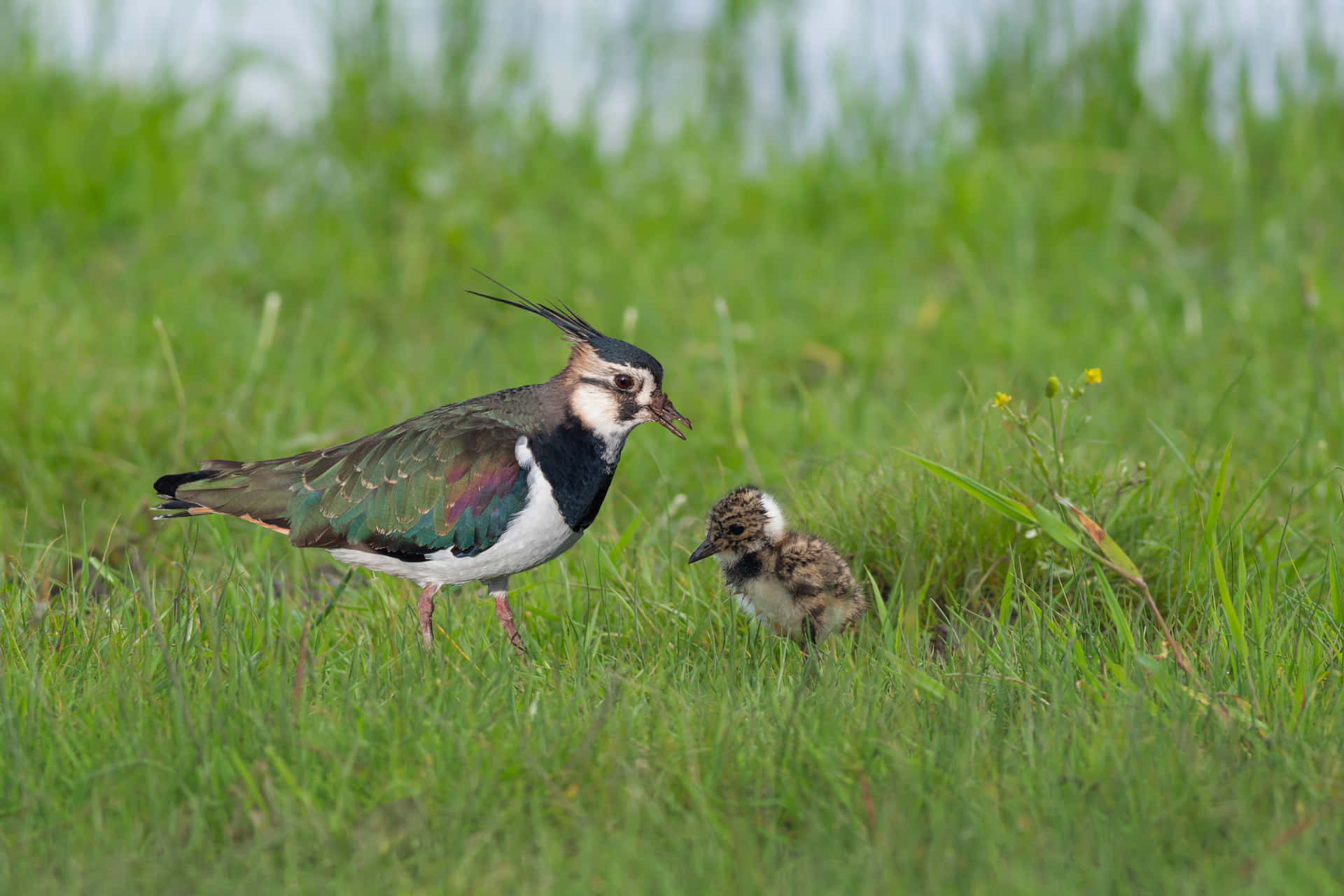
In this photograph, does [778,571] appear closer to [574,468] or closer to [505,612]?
[574,468]

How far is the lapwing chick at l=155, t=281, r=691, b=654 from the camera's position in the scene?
165 inches

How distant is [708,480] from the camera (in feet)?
20.1

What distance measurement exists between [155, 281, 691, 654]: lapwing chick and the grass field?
22cm

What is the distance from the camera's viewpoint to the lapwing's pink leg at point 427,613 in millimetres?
4258

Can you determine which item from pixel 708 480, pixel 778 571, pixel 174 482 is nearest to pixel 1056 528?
pixel 778 571

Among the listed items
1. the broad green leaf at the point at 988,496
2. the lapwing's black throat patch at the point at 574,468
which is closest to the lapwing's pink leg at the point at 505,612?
the lapwing's black throat patch at the point at 574,468

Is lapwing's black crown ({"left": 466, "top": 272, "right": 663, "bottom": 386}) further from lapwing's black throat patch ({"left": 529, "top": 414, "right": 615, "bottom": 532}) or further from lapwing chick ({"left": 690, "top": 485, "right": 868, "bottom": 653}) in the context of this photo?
lapwing chick ({"left": 690, "top": 485, "right": 868, "bottom": 653})

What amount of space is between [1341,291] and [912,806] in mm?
5732

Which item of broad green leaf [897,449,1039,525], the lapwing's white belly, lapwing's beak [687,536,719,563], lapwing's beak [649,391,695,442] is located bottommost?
lapwing's beak [687,536,719,563]

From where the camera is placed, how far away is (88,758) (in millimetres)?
3402

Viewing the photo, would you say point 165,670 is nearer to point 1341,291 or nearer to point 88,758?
point 88,758

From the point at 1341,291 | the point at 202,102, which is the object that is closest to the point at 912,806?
the point at 1341,291

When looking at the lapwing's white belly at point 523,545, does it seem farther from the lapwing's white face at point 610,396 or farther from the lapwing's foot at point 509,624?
the lapwing's white face at point 610,396

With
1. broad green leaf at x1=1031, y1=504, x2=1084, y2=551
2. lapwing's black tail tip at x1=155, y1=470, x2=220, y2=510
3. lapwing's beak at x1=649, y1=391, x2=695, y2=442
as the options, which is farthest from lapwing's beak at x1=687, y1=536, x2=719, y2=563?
lapwing's black tail tip at x1=155, y1=470, x2=220, y2=510
